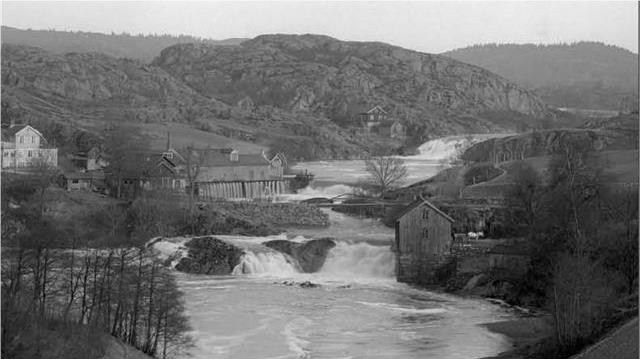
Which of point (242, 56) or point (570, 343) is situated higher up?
point (242, 56)

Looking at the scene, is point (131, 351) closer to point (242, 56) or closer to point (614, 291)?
point (614, 291)

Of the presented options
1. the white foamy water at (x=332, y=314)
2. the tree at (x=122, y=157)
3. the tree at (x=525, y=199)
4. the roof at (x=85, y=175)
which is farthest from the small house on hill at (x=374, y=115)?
the white foamy water at (x=332, y=314)

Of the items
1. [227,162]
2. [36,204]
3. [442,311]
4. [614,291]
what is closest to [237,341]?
[442,311]

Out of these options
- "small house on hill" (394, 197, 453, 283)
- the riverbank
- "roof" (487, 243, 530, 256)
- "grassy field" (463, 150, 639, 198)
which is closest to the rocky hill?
"grassy field" (463, 150, 639, 198)

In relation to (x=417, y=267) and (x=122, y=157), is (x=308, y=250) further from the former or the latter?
(x=122, y=157)

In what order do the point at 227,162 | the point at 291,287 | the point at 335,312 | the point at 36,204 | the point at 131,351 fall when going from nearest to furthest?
the point at 131,351
the point at 335,312
the point at 291,287
the point at 36,204
the point at 227,162

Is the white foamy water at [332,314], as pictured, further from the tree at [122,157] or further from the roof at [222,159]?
the roof at [222,159]

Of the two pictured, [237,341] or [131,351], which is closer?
[131,351]
